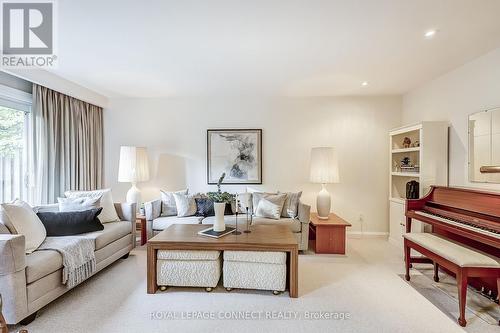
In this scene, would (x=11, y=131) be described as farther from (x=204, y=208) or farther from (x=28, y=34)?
(x=204, y=208)

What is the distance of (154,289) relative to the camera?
249cm

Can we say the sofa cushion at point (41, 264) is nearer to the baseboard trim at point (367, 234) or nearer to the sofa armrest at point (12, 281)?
the sofa armrest at point (12, 281)

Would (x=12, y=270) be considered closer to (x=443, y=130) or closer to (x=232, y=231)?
(x=232, y=231)

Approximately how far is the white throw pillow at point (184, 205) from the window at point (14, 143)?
1.93 metres

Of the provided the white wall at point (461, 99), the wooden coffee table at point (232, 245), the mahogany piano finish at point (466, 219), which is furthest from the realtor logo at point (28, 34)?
the white wall at point (461, 99)

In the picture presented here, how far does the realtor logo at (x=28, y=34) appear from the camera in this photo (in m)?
2.03

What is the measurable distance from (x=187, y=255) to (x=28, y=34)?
2634mm

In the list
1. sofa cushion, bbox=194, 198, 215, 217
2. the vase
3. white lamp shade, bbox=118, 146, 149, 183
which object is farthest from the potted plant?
white lamp shade, bbox=118, 146, 149, 183

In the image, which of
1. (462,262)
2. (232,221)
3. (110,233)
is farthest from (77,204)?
(462,262)

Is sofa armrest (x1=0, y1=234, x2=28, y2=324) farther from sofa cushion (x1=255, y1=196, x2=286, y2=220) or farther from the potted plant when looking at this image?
sofa cushion (x1=255, y1=196, x2=286, y2=220)

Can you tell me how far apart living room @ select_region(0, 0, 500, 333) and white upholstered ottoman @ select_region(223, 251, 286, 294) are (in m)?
0.01

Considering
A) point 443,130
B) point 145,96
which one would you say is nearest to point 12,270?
point 145,96

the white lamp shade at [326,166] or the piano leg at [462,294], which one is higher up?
the white lamp shade at [326,166]

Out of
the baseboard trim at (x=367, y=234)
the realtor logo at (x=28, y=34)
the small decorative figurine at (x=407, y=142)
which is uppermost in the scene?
the realtor logo at (x=28, y=34)
